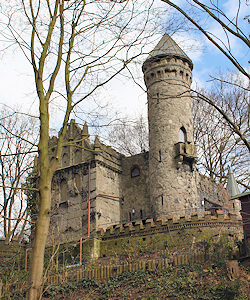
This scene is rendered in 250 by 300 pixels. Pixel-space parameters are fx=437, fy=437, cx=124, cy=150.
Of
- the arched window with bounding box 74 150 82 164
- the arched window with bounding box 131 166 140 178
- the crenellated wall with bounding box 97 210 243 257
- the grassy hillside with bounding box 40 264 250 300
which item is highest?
the arched window with bounding box 74 150 82 164

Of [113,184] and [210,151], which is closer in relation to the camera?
[113,184]

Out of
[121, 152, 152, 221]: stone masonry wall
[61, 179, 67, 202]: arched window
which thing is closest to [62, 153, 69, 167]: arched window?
[61, 179, 67, 202]: arched window

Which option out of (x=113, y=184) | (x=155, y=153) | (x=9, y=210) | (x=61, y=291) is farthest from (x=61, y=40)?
(x=9, y=210)

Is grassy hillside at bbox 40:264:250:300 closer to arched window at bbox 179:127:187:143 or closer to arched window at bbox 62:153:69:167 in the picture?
arched window at bbox 179:127:187:143

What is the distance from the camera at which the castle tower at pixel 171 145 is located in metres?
21.7

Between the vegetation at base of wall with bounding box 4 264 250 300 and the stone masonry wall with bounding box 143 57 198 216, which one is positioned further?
the stone masonry wall with bounding box 143 57 198 216

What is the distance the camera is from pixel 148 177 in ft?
80.7

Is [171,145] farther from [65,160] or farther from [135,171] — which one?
[65,160]

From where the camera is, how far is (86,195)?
23.2 m

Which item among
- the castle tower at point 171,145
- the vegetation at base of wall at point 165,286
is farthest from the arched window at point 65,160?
the vegetation at base of wall at point 165,286

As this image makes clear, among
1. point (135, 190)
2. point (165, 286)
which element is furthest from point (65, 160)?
point (165, 286)

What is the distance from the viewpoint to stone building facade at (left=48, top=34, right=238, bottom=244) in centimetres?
2205

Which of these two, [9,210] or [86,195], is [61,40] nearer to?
[86,195]

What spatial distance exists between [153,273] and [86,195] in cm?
950
